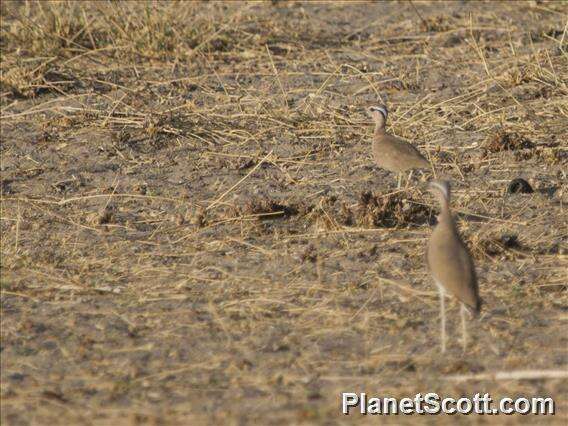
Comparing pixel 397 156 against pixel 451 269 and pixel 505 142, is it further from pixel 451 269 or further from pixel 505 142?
pixel 451 269

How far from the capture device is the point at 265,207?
8.38 m

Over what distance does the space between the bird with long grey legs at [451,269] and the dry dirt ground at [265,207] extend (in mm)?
305

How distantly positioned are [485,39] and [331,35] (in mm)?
1574

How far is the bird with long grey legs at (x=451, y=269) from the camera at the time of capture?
595cm

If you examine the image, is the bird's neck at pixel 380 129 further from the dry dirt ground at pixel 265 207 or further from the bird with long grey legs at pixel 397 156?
the dry dirt ground at pixel 265 207

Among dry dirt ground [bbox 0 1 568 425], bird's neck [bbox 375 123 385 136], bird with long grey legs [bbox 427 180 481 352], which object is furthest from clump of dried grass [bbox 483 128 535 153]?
bird with long grey legs [bbox 427 180 481 352]

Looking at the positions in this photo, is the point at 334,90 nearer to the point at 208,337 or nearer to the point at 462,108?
the point at 462,108

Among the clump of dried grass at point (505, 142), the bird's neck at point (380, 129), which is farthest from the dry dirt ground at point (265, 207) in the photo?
the bird's neck at point (380, 129)

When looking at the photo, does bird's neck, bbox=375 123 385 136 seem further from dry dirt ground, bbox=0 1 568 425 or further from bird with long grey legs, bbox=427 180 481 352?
bird with long grey legs, bbox=427 180 481 352

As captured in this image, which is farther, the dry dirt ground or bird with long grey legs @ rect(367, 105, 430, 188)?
bird with long grey legs @ rect(367, 105, 430, 188)

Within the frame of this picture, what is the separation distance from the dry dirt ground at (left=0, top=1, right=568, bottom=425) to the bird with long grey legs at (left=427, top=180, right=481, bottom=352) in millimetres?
305

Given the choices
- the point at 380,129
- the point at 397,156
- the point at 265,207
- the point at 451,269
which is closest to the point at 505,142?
the point at 380,129

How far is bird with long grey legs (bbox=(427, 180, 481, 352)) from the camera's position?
5.95 m

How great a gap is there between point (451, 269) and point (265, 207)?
256 cm
